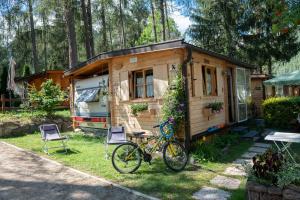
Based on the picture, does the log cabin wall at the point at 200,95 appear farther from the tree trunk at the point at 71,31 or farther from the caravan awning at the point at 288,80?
the tree trunk at the point at 71,31

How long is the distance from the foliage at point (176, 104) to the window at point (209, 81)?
1553mm

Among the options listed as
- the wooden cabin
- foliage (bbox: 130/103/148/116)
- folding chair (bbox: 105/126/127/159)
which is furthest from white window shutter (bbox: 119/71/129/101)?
folding chair (bbox: 105/126/127/159)

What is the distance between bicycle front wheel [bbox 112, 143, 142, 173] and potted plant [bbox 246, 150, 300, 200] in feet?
8.09

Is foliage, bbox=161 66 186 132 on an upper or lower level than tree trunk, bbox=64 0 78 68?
lower

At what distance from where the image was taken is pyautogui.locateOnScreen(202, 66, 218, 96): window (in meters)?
8.52

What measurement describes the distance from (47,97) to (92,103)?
10.1 feet

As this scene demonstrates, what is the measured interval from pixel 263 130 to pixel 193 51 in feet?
15.4

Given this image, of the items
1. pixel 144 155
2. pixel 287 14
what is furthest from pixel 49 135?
pixel 287 14

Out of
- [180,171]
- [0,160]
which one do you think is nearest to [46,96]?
[0,160]

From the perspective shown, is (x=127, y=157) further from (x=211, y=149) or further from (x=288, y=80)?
(x=288, y=80)

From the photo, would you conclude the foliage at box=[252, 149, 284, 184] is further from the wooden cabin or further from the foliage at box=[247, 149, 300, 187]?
the wooden cabin

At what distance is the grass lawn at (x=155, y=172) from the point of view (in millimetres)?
4852

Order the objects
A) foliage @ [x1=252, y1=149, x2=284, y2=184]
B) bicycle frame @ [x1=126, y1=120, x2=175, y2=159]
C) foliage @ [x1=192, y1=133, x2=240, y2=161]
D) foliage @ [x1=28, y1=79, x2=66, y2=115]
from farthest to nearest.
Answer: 1. foliage @ [x1=28, y1=79, x2=66, y2=115]
2. foliage @ [x1=192, y1=133, x2=240, y2=161]
3. bicycle frame @ [x1=126, y1=120, x2=175, y2=159]
4. foliage @ [x1=252, y1=149, x2=284, y2=184]

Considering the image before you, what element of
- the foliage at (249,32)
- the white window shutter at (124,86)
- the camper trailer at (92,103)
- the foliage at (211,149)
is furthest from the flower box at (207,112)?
the foliage at (249,32)
